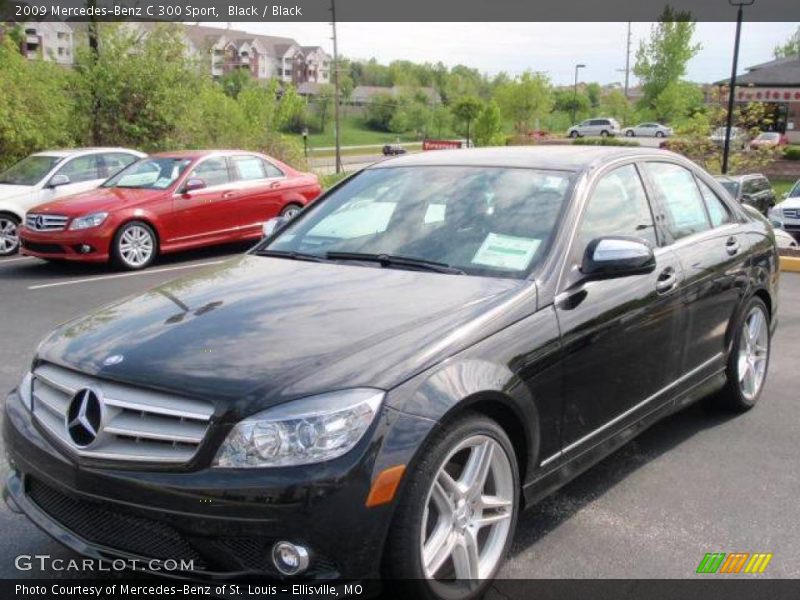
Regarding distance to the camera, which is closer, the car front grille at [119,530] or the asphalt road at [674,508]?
the car front grille at [119,530]

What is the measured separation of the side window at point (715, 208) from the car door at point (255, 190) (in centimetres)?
812

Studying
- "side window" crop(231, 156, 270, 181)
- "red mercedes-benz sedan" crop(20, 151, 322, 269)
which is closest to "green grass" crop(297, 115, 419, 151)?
"side window" crop(231, 156, 270, 181)

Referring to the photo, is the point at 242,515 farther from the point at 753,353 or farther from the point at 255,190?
the point at 255,190

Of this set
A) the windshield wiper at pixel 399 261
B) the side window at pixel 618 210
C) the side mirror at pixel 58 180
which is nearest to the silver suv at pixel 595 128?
the side mirror at pixel 58 180

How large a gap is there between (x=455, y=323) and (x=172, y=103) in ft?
56.5

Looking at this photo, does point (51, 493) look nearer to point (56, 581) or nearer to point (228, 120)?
point (56, 581)

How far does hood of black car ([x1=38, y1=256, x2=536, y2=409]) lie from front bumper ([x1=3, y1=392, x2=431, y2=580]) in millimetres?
255

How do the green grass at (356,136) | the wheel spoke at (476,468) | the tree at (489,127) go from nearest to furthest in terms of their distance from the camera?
the wheel spoke at (476,468)
the tree at (489,127)
the green grass at (356,136)

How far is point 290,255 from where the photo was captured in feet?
13.4

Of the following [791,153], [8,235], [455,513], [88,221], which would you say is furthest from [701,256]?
[791,153]

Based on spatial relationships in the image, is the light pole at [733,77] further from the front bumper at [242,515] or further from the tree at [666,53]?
the tree at [666,53]

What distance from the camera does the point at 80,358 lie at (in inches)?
117

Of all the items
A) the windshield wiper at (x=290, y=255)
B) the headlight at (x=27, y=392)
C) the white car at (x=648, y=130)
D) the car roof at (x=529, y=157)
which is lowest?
the white car at (x=648, y=130)

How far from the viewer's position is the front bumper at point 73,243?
1030cm
